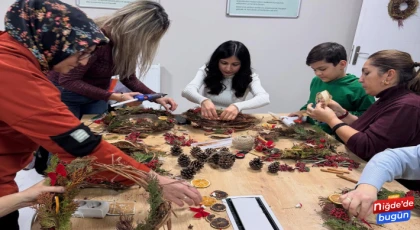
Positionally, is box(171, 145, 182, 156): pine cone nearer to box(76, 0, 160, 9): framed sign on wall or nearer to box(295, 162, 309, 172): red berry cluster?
box(295, 162, 309, 172): red berry cluster

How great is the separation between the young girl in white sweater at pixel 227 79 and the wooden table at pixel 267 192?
0.77 meters

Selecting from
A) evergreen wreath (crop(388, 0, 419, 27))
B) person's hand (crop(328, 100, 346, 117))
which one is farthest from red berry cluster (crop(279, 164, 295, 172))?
evergreen wreath (crop(388, 0, 419, 27))

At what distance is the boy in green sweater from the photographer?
1.85 m

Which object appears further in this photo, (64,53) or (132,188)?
(132,188)

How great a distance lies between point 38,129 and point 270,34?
8.39 feet

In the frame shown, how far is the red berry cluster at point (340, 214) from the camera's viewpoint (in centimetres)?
95

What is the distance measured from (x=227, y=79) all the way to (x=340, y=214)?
1.36m

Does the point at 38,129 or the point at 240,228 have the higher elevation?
the point at 38,129

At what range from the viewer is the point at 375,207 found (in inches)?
27.8

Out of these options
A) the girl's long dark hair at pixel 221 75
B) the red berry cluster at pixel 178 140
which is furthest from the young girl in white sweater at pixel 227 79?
the red berry cluster at pixel 178 140

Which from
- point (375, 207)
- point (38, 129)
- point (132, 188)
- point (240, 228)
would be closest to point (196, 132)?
point (132, 188)

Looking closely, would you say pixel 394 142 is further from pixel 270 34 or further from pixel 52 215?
pixel 270 34

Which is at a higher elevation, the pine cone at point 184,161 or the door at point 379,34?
the door at point 379,34

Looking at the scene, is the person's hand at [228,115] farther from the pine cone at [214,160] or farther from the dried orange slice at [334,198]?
Answer: the dried orange slice at [334,198]
